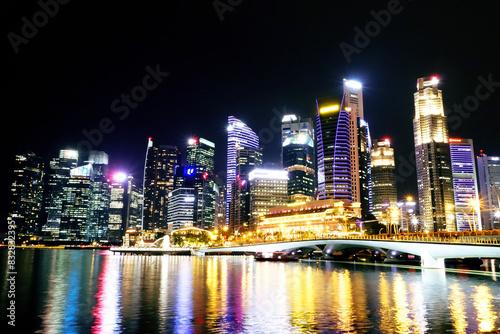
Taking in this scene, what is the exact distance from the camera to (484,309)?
32.0 meters

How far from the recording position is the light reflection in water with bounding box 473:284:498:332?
83.5 ft

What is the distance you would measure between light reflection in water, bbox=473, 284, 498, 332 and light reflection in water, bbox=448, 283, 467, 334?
0.99 metres

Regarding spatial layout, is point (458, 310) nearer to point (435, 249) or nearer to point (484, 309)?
point (484, 309)

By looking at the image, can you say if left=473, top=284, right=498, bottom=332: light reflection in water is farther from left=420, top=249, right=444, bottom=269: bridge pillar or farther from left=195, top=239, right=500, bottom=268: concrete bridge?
left=420, top=249, right=444, bottom=269: bridge pillar

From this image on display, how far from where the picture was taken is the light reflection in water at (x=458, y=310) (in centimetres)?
2544

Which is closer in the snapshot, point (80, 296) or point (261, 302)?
point (261, 302)

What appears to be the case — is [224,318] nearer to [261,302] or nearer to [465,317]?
[261,302]

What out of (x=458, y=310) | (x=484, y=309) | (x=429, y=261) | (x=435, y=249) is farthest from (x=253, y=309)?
(x=429, y=261)

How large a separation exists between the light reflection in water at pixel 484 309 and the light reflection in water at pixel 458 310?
0.99 m

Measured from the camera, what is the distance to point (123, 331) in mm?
24141

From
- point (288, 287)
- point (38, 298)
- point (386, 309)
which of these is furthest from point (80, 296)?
point (386, 309)

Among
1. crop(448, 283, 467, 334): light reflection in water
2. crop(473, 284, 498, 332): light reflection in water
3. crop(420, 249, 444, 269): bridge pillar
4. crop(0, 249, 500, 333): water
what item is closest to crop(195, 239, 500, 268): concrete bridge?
crop(420, 249, 444, 269): bridge pillar

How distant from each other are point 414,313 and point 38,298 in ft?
115

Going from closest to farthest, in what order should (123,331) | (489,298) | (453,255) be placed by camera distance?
(123,331) → (489,298) → (453,255)
